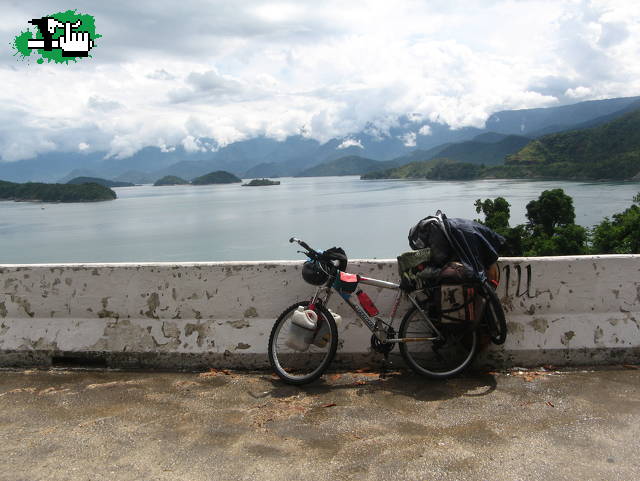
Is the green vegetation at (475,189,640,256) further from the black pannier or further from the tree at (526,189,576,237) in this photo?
the black pannier

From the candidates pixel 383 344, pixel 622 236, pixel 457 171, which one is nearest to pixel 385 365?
pixel 383 344

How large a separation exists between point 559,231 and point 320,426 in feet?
176

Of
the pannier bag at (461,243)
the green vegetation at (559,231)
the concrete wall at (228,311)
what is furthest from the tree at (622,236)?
the pannier bag at (461,243)

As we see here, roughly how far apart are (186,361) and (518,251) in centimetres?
5227

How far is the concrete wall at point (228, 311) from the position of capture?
15.0 ft

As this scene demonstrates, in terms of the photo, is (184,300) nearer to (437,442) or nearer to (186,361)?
(186,361)

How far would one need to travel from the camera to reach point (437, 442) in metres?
3.32

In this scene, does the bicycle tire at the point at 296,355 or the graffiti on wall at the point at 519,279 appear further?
the graffiti on wall at the point at 519,279

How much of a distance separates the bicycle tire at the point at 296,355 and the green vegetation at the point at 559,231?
4514cm

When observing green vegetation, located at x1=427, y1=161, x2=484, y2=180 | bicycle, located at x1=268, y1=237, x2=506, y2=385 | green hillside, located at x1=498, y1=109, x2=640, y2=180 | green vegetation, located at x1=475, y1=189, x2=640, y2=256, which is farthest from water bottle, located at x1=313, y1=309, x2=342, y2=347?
green vegetation, located at x1=427, y1=161, x2=484, y2=180

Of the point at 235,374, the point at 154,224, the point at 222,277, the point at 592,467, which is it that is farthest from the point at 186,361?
the point at 154,224

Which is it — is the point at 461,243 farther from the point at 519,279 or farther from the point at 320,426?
the point at 320,426

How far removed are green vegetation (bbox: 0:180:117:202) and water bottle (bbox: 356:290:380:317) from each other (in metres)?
167

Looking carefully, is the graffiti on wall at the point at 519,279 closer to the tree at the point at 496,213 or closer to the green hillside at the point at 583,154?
the tree at the point at 496,213
